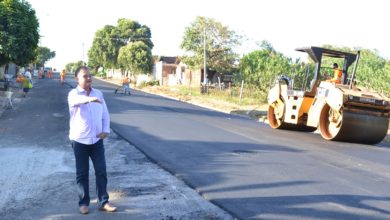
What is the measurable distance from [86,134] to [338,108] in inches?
339

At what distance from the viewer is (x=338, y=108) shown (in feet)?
42.2

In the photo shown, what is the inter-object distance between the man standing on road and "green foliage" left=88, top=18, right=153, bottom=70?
243 ft

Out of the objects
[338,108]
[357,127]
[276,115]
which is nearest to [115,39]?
[276,115]

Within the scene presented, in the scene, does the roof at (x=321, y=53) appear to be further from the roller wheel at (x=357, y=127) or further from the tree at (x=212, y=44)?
the tree at (x=212, y=44)

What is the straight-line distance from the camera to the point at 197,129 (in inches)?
583

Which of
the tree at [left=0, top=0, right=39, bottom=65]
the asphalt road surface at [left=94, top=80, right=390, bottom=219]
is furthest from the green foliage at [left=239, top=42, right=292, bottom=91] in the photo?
the asphalt road surface at [left=94, top=80, right=390, bottom=219]

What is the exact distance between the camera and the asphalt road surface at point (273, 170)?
20.4ft

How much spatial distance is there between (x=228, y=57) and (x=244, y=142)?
35.3 m

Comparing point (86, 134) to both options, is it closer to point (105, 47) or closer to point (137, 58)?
point (137, 58)

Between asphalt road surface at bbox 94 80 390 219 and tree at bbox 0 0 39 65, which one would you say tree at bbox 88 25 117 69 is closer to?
tree at bbox 0 0 39 65

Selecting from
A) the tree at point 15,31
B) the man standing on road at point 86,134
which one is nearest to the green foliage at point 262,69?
the tree at point 15,31

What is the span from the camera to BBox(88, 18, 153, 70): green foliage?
264 ft

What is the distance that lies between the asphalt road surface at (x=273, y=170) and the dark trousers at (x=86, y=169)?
4.86 ft

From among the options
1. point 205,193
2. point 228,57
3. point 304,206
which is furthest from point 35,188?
point 228,57
